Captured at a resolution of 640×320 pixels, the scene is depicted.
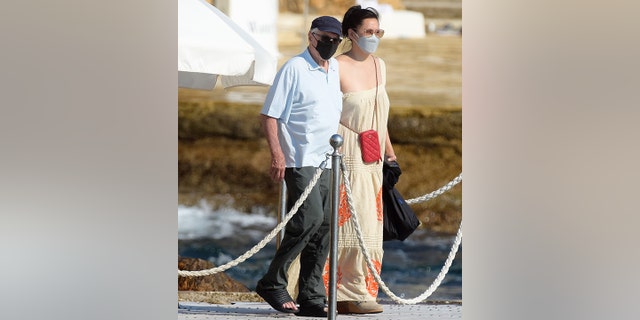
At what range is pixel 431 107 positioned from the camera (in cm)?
916

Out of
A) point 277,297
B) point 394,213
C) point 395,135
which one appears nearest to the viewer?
point 277,297

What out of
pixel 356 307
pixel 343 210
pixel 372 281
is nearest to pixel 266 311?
pixel 356 307

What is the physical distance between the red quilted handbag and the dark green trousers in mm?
254

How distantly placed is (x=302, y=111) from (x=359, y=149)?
0.39 metres

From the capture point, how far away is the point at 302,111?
7.14 meters

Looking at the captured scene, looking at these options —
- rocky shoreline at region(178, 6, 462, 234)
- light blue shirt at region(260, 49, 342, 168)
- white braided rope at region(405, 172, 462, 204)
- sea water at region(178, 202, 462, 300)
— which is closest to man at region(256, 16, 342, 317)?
light blue shirt at region(260, 49, 342, 168)

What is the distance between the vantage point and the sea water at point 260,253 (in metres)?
8.49

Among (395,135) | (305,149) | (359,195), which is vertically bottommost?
(359,195)

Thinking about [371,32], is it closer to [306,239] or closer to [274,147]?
[274,147]

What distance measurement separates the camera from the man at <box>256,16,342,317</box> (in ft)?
23.3

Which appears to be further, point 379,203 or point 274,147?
point 379,203

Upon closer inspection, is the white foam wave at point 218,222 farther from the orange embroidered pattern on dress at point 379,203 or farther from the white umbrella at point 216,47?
the orange embroidered pattern on dress at point 379,203

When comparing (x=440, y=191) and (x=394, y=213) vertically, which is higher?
(x=440, y=191)
